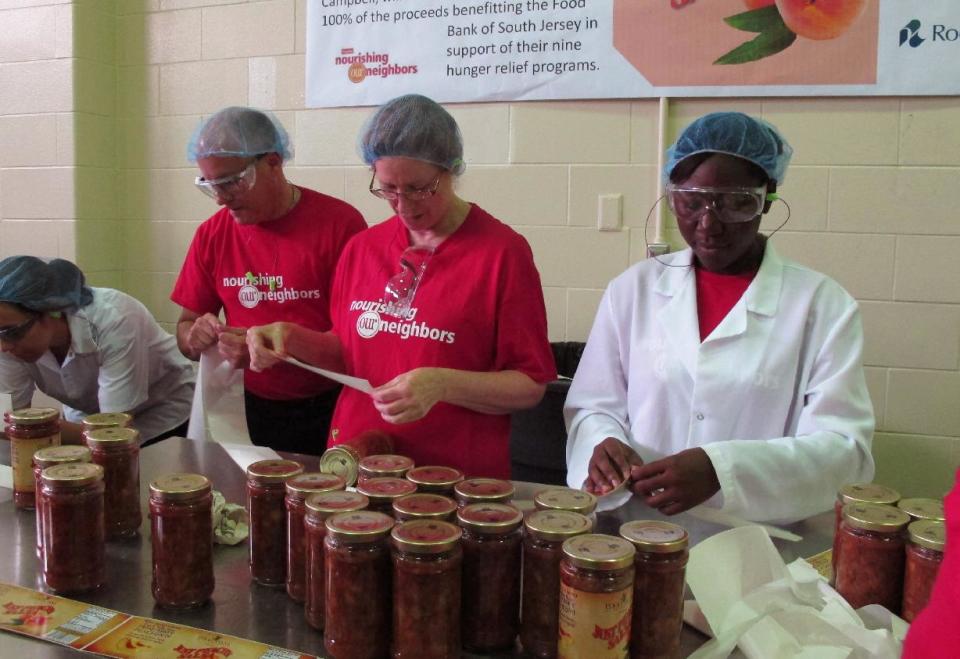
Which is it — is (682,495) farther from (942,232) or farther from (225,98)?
(225,98)

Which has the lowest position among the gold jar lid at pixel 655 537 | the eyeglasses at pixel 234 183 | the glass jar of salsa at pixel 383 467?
the glass jar of salsa at pixel 383 467

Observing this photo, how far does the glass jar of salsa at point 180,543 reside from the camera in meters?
1.16

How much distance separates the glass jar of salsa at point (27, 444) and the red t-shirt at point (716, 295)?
4.22 ft

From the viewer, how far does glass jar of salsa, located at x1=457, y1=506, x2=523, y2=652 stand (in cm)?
105

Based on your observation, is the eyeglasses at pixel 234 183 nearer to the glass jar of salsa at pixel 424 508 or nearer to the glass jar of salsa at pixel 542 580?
the glass jar of salsa at pixel 424 508

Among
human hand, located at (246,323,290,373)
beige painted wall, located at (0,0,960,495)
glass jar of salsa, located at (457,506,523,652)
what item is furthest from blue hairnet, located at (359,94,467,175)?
beige painted wall, located at (0,0,960,495)

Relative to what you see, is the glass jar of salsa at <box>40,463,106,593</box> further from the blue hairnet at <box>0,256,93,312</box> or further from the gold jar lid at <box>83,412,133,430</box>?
the blue hairnet at <box>0,256,93,312</box>

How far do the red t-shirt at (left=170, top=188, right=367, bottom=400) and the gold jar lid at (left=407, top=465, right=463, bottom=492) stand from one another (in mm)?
1033

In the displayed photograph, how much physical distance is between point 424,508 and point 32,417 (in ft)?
2.84

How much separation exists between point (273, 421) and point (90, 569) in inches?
44.5

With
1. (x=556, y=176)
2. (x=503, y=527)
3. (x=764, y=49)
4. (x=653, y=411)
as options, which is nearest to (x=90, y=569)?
(x=503, y=527)

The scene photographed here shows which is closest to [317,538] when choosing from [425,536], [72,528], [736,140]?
[425,536]

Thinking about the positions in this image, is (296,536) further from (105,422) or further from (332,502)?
(105,422)

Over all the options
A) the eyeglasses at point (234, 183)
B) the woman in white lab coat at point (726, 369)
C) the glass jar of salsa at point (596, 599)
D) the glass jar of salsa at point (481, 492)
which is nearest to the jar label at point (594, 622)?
the glass jar of salsa at point (596, 599)
